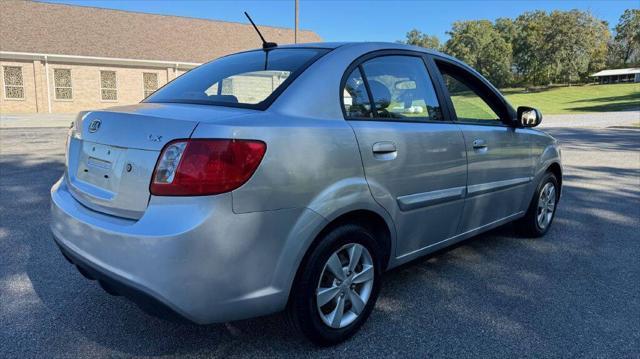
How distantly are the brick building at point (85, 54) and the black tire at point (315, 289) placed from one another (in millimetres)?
28408

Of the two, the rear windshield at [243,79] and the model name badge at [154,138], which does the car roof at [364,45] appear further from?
the model name badge at [154,138]

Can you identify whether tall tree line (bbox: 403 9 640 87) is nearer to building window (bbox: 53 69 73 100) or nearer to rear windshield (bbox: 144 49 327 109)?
building window (bbox: 53 69 73 100)

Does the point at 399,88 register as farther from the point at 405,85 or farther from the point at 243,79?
the point at 243,79

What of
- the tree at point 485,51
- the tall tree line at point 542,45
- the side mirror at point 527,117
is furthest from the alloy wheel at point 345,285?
the tree at point 485,51

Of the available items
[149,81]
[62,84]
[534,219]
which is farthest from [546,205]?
[62,84]

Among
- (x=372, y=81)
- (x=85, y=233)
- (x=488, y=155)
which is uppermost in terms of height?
(x=372, y=81)

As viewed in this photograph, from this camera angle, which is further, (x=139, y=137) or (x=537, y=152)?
(x=537, y=152)

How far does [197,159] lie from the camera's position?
2086mm

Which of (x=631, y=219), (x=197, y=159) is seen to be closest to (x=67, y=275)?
(x=197, y=159)

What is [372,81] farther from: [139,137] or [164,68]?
[164,68]

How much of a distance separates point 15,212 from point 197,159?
4273 mm

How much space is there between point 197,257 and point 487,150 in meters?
2.50

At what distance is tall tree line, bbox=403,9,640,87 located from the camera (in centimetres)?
6619

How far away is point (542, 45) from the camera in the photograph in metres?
68.6
